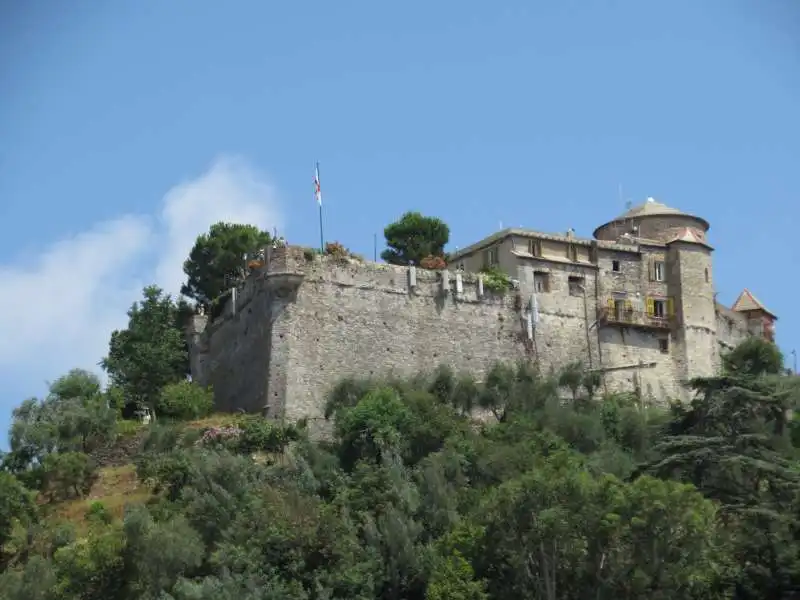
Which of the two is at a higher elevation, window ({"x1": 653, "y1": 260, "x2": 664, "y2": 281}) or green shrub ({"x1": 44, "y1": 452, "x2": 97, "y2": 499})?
window ({"x1": 653, "y1": 260, "x2": 664, "y2": 281})

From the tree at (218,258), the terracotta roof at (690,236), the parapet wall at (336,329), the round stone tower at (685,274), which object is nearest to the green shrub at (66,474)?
the parapet wall at (336,329)

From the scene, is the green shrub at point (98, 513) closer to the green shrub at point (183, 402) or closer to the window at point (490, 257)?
the green shrub at point (183, 402)

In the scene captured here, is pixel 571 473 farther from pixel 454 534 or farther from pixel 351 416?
pixel 351 416

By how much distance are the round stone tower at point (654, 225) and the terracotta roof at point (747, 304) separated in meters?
4.88

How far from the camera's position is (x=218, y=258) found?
66.3 m

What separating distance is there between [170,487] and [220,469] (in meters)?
2.52

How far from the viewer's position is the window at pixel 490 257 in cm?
6144

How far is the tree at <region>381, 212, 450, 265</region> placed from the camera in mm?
66438

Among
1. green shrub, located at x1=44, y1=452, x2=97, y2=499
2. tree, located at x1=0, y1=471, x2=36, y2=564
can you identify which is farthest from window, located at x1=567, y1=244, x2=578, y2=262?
tree, located at x1=0, y1=471, x2=36, y2=564

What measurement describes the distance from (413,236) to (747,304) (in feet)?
44.8

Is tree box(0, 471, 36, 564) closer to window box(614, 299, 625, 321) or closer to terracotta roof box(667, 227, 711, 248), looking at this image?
window box(614, 299, 625, 321)

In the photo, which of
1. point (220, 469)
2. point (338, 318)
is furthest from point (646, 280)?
point (220, 469)

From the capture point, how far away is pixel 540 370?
59438 mm

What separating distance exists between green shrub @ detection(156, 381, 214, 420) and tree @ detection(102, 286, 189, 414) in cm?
220
